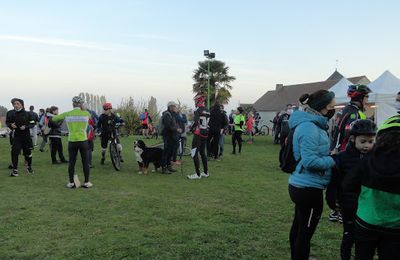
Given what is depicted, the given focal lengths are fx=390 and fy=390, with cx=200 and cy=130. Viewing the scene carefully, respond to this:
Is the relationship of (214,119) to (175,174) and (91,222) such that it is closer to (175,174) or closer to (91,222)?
(175,174)

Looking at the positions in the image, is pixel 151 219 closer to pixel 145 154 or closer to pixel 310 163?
pixel 310 163

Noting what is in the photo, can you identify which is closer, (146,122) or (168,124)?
(168,124)

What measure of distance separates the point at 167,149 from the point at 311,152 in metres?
7.36

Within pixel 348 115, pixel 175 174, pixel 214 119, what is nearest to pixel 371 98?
pixel 214 119

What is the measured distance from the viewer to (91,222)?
5785 mm

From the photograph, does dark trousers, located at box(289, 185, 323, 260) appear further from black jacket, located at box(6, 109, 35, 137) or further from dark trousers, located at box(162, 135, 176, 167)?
black jacket, located at box(6, 109, 35, 137)

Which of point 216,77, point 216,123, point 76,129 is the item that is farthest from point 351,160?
point 216,77

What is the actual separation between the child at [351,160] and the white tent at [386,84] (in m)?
13.7

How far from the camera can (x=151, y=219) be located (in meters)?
5.95

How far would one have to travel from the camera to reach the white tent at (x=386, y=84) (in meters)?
16.0

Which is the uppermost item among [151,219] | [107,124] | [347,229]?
[107,124]

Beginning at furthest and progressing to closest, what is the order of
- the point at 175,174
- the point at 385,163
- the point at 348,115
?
1. the point at 175,174
2. the point at 348,115
3. the point at 385,163

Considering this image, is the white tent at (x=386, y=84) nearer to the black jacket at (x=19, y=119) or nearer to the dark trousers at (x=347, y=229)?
the black jacket at (x=19, y=119)

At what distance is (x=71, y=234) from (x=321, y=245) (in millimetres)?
3251
